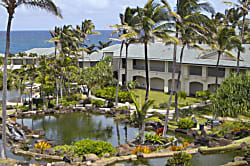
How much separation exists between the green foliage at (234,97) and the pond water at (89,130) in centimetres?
673

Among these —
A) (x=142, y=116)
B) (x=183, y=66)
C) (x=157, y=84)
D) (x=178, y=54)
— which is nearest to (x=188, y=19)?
(x=142, y=116)

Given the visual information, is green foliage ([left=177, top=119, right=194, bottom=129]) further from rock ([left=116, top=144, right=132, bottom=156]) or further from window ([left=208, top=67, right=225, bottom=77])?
window ([left=208, top=67, right=225, bottom=77])

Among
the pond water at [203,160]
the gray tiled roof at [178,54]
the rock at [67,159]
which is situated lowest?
the pond water at [203,160]

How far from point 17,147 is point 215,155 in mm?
12645

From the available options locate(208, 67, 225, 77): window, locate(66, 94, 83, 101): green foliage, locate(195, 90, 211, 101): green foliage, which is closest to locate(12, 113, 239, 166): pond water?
locate(66, 94, 83, 101): green foliage

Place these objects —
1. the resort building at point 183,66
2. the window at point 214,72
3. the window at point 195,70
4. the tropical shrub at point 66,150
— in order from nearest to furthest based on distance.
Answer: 1. the tropical shrub at point 66,150
2. the resort building at point 183,66
3. the window at point 214,72
4. the window at point 195,70

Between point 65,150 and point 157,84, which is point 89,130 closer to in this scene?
point 65,150

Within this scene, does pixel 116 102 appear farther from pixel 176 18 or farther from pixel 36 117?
pixel 176 18

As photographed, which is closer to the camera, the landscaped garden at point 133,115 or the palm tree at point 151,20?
the landscaped garden at point 133,115

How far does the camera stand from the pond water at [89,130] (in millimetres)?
20469

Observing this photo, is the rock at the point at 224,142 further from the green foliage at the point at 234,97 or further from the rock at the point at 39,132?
the rock at the point at 39,132

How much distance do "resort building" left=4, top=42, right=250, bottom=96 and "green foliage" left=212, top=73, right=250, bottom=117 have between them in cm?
941

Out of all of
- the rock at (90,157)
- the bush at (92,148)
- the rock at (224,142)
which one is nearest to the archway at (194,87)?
the rock at (224,142)

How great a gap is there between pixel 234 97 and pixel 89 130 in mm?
11862
